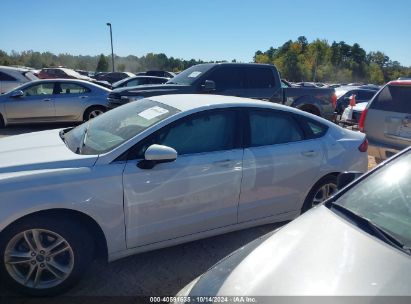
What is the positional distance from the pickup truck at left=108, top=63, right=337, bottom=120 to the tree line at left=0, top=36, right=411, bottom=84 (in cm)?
5700

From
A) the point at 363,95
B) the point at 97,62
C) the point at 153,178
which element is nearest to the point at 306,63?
the point at 97,62

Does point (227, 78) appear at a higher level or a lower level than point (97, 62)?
lower

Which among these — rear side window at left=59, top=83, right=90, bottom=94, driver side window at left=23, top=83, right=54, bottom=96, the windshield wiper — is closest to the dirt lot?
the windshield wiper

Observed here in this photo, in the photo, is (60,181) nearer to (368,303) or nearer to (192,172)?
(192,172)

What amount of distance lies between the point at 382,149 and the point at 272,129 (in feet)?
7.37

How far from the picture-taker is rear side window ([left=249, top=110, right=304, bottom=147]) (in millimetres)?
A: 3633

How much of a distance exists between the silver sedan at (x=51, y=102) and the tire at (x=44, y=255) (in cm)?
768

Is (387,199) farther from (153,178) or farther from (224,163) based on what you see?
(153,178)

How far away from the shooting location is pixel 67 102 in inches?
386

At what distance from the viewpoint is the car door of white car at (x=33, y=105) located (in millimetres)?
9438

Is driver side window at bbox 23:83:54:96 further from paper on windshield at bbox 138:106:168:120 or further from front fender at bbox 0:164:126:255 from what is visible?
front fender at bbox 0:164:126:255

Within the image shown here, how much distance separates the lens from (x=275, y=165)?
363cm

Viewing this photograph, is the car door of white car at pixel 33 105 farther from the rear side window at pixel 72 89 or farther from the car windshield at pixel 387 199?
the car windshield at pixel 387 199

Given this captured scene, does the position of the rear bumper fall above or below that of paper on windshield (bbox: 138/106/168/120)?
below
